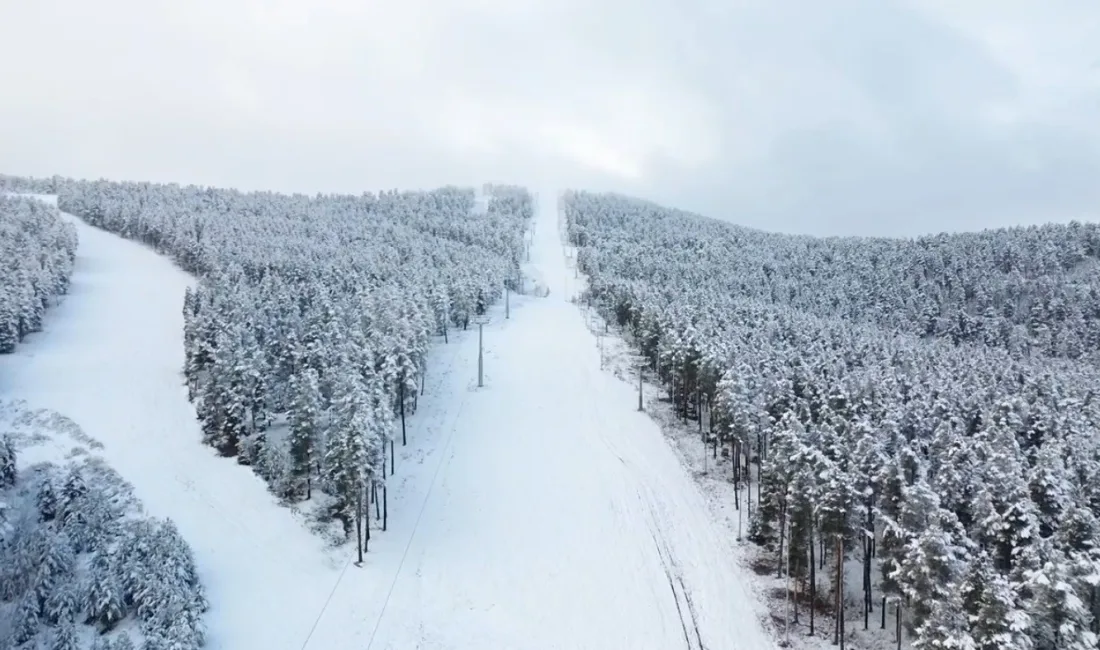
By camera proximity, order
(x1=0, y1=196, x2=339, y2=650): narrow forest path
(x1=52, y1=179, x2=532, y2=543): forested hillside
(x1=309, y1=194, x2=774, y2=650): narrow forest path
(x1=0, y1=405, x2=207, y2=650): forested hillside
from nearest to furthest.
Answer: (x1=0, y1=405, x2=207, y2=650): forested hillside
(x1=309, y1=194, x2=774, y2=650): narrow forest path
(x1=0, y1=196, x2=339, y2=650): narrow forest path
(x1=52, y1=179, x2=532, y2=543): forested hillside

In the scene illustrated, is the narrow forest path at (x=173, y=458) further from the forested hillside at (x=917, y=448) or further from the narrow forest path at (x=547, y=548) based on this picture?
the forested hillside at (x=917, y=448)

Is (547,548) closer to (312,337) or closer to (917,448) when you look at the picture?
(917,448)

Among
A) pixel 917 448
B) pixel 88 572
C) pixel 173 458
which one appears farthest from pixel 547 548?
pixel 173 458

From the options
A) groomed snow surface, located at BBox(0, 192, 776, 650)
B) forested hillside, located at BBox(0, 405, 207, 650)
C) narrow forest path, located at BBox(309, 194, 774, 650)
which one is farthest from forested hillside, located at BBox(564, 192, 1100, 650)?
forested hillside, located at BBox(0, 405, 207, 650)

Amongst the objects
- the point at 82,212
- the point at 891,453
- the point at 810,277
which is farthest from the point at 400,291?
the point at 82,212

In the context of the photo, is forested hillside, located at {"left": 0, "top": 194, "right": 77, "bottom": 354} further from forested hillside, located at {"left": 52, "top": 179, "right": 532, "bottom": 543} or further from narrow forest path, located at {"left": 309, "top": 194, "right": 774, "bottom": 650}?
narrow forest path, located at {"left": 309, "top": 194, "right": 774, "bottom": 650}

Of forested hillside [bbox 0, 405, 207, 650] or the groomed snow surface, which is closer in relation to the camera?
forested hillside [bbox 0, 405, 207, 650]
